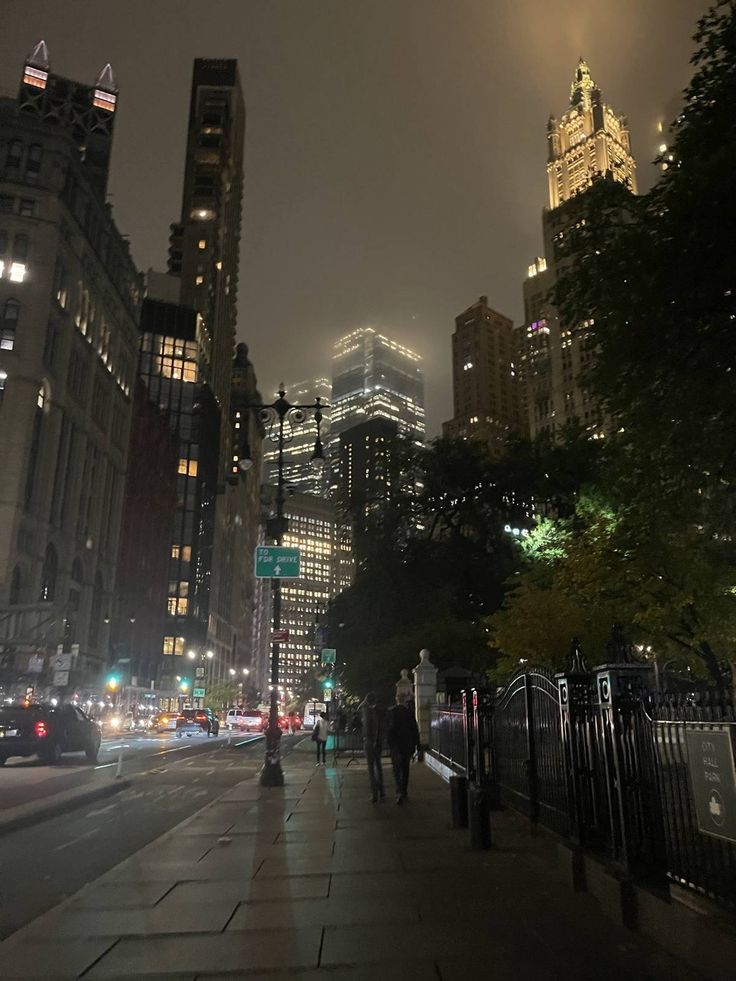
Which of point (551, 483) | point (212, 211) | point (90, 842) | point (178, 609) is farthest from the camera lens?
point (212, 211)

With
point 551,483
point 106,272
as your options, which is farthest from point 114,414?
point 551,483

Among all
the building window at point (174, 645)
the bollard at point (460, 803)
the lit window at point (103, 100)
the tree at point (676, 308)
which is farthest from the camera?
the building window at point (174, 645)

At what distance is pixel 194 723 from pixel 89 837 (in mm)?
37795

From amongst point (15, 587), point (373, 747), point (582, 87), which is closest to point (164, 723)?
point (15, 587)

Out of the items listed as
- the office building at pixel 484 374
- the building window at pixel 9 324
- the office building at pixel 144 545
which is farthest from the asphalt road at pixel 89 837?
the office building at pixel 484 374

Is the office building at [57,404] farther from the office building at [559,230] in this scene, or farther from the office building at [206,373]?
the office building at [559,230]

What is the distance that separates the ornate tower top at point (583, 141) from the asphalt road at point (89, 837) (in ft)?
487

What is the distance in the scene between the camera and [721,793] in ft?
15.1

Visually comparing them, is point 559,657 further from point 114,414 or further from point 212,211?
point 212,211

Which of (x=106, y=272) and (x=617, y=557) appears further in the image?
(x=106, y=272)

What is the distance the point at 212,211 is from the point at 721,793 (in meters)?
162

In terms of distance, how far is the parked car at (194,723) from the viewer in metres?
46.2

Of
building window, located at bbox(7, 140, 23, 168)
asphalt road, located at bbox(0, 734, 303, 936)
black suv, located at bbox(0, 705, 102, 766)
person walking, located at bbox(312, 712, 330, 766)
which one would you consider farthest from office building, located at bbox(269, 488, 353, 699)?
asphalt road, located at bbox(0, 734, 303, 936)

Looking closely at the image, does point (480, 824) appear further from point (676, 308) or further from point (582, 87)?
point (582, 87)
